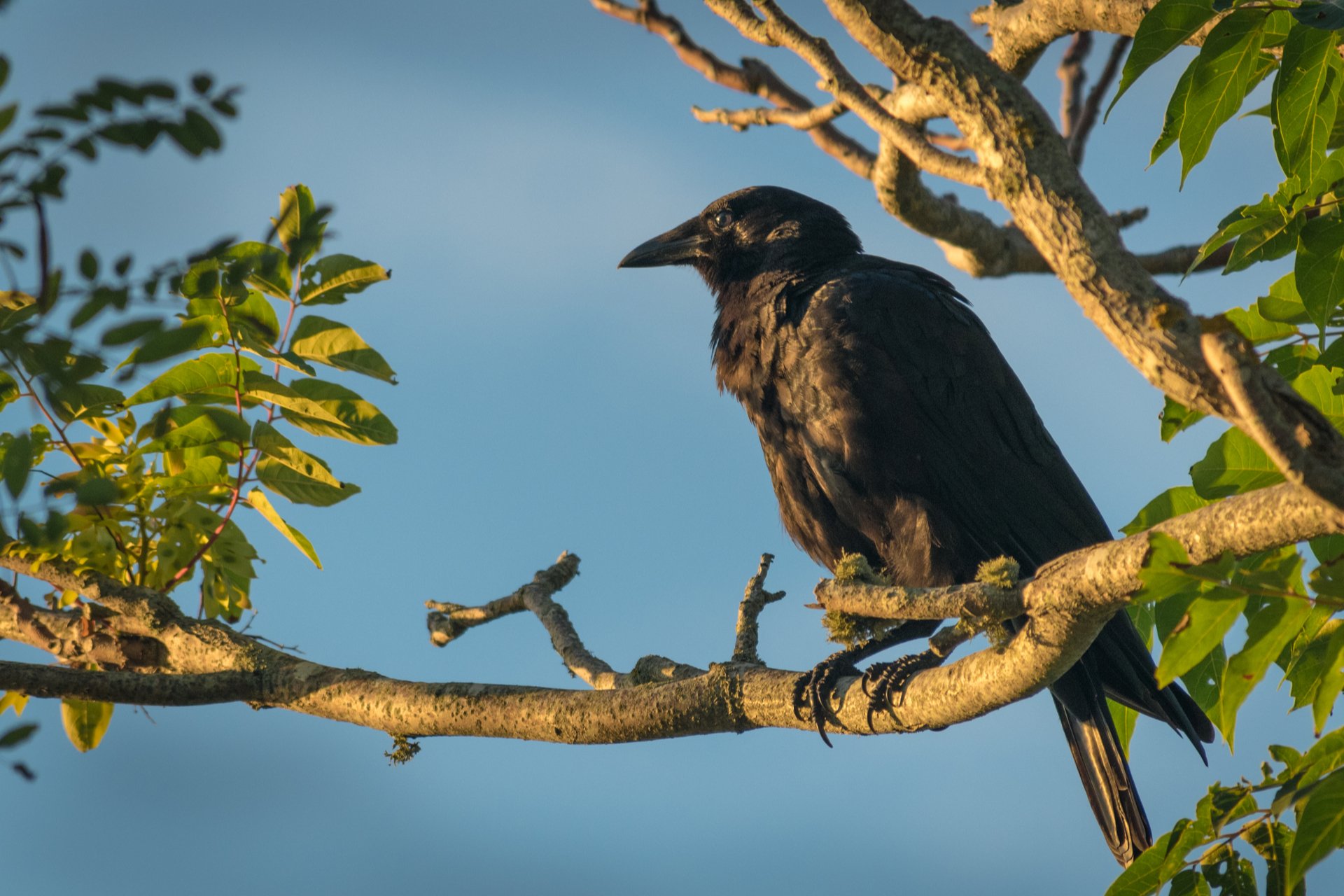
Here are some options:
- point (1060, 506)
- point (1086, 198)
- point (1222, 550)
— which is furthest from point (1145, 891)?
point (1060, 506)

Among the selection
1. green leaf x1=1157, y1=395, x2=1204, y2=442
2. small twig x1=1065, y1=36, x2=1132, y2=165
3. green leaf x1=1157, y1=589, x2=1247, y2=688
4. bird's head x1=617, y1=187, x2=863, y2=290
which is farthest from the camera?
small twig x1=1065, y1=36, x2=1132, y2=165

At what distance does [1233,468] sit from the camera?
228cm

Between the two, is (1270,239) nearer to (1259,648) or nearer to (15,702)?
(1259,648)

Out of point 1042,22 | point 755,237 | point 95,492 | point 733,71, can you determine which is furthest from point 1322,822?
point 733,71

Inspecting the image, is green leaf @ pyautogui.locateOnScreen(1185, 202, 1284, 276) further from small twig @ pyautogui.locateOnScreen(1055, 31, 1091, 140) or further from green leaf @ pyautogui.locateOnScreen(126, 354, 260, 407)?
small twig @ pyautogui.locateOnScreen(1055, 31, 1091, 140)

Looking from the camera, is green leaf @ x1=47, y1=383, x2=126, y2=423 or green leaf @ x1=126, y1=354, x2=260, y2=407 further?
green leaf @ x1=126, y1=354, x2=260, y2=407

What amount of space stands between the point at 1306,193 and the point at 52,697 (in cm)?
316

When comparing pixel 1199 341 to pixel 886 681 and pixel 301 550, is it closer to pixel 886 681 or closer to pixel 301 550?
pixel 886 681

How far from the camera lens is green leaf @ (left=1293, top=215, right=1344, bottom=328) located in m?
2.09

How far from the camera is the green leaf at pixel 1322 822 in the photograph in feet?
5.28

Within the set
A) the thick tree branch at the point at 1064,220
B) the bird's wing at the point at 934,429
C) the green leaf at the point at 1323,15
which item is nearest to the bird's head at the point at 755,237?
the bird's wing at the point at 934,429

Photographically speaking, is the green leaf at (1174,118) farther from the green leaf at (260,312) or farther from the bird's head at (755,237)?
the bird's head at (755,237)

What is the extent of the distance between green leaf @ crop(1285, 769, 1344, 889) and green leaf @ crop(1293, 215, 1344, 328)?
0.92 m

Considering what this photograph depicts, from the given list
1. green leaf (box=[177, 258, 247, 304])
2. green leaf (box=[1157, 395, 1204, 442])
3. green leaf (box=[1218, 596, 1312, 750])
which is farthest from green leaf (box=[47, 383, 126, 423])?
green leaf (box=[1157, 395, 1204, 442])
